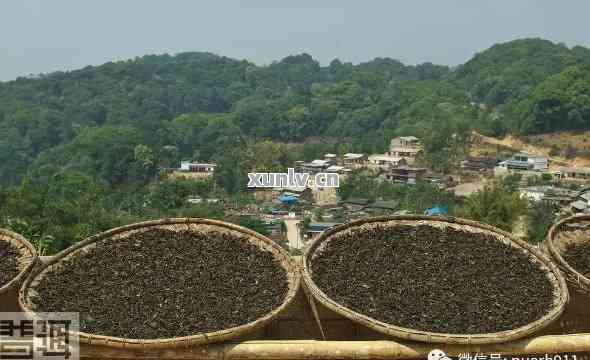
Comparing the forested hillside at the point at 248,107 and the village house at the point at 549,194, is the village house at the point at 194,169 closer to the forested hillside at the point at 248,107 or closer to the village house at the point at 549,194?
the forested hillside at the point at 248,107

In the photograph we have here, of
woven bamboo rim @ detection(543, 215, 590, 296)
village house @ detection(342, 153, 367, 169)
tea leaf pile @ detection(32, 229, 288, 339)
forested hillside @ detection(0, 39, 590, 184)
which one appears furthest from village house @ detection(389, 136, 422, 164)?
tea leaf pile @ detection(32, 229, 288, 339)

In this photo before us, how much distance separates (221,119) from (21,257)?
3932cm

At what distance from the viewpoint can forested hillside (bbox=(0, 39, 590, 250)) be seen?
86.4 ft

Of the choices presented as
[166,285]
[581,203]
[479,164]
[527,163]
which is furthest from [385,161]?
[166,285]

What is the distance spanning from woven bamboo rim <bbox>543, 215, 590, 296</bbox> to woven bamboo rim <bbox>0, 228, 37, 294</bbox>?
8.25 feet

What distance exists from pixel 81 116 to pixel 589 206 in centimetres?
3587

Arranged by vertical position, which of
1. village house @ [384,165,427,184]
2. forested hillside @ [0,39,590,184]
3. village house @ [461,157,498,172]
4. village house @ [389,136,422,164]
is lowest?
village house @ [384,165,427,184]

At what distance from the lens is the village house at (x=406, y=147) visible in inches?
1246

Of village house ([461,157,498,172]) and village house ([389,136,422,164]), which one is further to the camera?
village house ([389,136,422,164])

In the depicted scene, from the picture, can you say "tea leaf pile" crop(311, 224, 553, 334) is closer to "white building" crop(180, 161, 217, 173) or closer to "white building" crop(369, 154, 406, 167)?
"white building" crop(369, 154, 406, 167)

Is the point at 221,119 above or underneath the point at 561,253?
above

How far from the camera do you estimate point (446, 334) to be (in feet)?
9.03

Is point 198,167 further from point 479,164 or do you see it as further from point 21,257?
point 21,257

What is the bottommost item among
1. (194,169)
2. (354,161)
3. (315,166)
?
(194,169)
